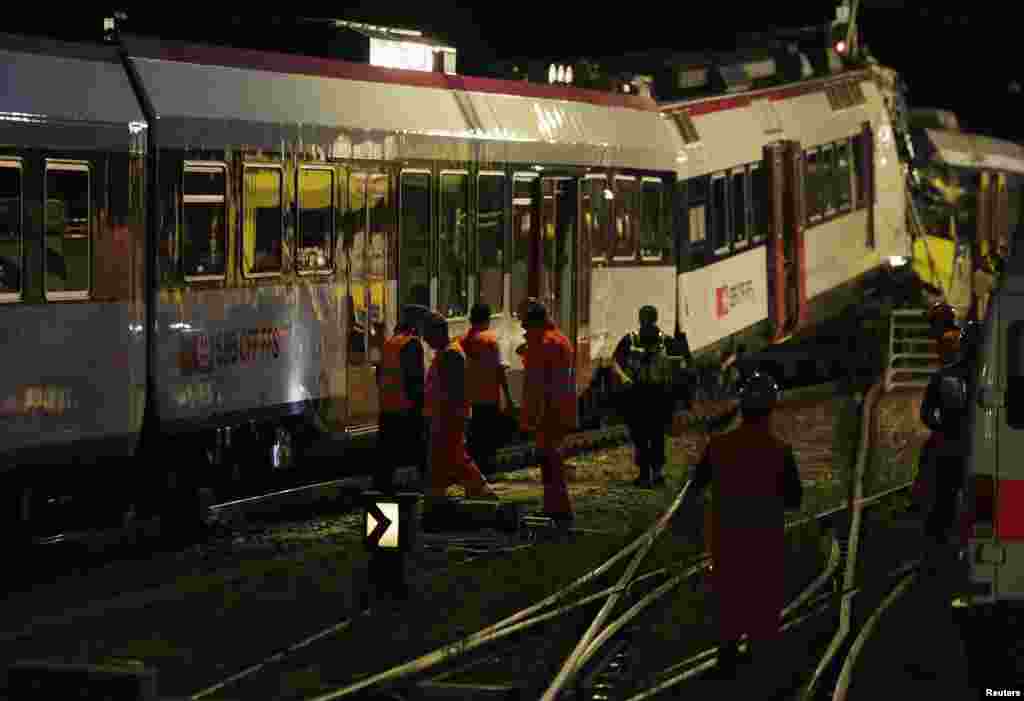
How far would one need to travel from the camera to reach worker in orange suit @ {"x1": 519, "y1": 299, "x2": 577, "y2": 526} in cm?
1627

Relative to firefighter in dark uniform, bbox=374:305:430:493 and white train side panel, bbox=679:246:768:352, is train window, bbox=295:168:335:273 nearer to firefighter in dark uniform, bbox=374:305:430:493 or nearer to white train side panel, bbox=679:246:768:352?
firefighter in dark uniform, bbox=374:305:430:493

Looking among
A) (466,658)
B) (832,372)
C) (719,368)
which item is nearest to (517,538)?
(466,658)

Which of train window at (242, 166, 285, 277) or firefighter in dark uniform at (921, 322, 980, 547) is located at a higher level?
train window at (242, 166, 285, 277)

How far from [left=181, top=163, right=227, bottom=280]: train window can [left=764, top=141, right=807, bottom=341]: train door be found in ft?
47.6

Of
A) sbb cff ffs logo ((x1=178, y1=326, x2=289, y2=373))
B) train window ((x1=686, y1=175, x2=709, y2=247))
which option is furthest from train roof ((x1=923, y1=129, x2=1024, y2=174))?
sbb cff ffs logo ((x1=178, y1=326, x2=289, y2=373))

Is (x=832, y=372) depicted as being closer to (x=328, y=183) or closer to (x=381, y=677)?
(x=328, y=183)

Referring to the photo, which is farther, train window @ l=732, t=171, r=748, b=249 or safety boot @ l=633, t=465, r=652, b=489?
train window @ l=732, t=171, r=748, b=249

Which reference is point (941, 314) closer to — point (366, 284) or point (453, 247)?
point (366, 284)

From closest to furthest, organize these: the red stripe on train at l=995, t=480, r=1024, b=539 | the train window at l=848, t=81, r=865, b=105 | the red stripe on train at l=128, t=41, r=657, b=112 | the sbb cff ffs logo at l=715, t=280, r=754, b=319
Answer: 1. the red stripe on train at l=995, t=480, r=1024, b=539
2. the red stripe on train at l=128, t=41, r=657, b=112
3. the sbb cff ffs logo at l=715, t=280, r=754, b=319
4. the train window at l=848, t=81, r=865, b=105

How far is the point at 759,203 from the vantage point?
2962 cm

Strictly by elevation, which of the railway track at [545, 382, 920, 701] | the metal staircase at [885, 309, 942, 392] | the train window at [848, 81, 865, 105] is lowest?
the railway track at [545, 382, 920, 701]

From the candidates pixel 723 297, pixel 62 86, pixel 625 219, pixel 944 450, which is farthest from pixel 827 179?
pixel 62 86

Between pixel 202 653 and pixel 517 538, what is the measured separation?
15.1ft

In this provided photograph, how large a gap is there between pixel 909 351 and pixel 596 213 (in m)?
10.0
